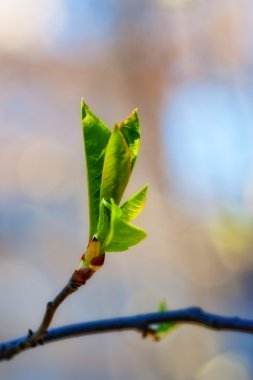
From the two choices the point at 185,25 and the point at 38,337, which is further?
the point at 185,25

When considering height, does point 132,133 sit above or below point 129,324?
above

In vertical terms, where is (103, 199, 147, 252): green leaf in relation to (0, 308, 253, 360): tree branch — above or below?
above

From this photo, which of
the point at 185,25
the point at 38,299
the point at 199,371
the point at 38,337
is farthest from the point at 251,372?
the point at 38,337

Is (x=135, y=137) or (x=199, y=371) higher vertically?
(x=135, y=137)

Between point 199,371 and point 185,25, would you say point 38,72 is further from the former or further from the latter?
point 199,371
